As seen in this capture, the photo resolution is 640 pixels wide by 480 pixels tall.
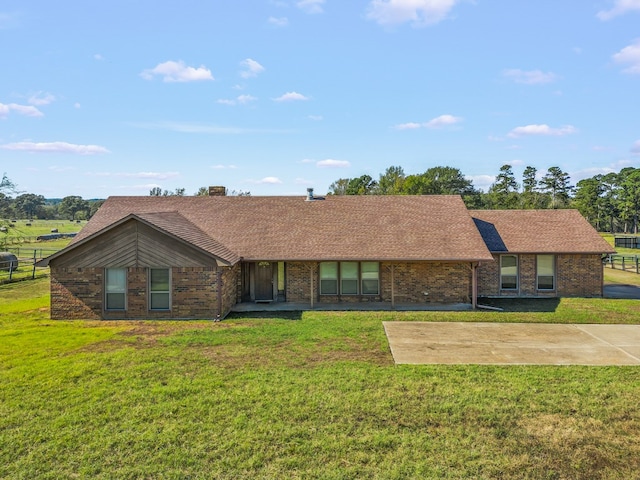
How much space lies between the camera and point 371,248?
16.2 m

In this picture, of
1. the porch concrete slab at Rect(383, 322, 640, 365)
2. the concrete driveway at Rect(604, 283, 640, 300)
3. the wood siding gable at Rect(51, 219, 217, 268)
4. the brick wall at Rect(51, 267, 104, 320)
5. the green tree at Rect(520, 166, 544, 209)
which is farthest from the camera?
the green tree at Rect(520, 166, 544, 209)

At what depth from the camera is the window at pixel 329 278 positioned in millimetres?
16672

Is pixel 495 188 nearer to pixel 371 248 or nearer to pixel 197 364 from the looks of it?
pixel 371 248

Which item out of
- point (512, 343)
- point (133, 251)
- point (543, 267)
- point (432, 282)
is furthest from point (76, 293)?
point (543, 267)

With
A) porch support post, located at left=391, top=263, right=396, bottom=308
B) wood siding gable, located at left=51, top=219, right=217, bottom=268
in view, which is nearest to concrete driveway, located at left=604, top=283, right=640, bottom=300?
porch support post, located at left=391, top=263, right=396, bottom=308

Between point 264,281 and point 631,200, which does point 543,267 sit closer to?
point 264,281

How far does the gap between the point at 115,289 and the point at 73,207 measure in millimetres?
129525

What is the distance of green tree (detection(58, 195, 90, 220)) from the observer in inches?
4904

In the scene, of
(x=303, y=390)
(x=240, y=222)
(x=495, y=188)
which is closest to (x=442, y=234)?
(x=240, y=222)

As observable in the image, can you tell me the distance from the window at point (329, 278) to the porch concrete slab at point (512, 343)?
3.79m

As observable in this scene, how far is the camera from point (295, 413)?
22.8 feet

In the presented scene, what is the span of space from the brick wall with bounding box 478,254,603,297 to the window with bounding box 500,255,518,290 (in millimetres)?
156

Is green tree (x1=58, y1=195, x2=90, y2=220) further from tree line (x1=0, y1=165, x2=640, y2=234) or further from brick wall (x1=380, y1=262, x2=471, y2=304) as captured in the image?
brick wall (x1=380, y1=262, x2=471, y2=304)

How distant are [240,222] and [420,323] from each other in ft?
30.1
